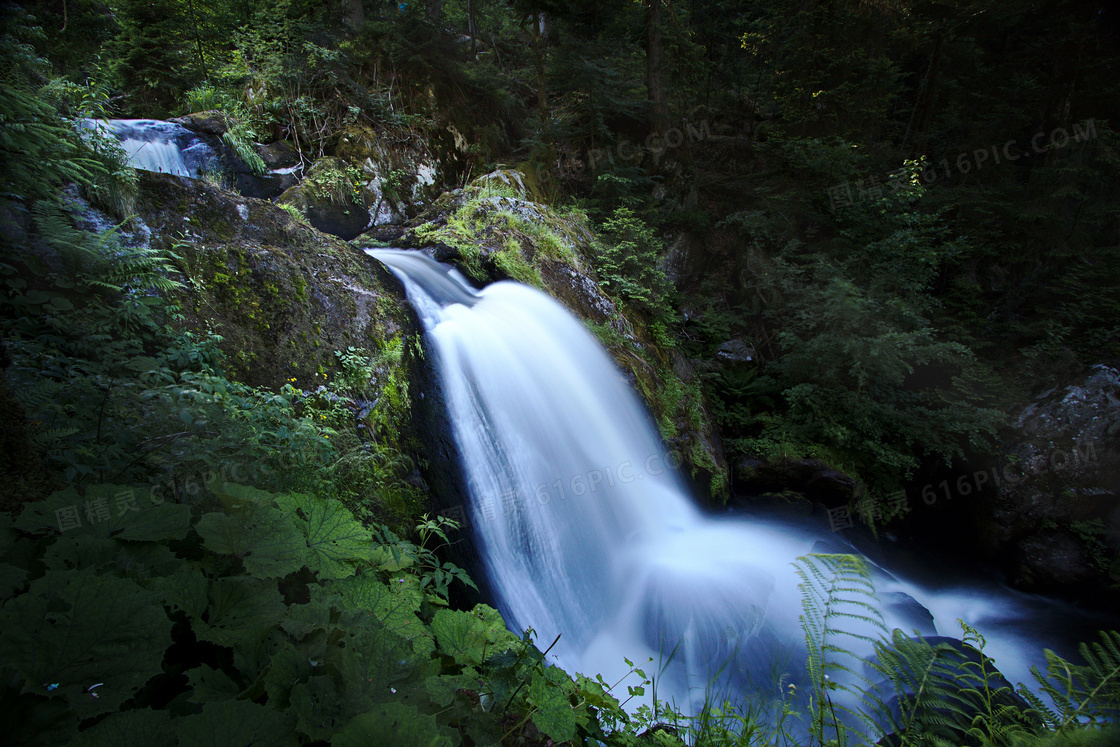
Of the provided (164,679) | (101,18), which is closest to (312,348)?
(164,679)

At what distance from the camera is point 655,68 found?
10781 millimetres

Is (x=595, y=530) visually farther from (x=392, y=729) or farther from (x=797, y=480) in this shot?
(x=392, y=729)

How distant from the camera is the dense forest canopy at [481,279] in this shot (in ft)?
3.53

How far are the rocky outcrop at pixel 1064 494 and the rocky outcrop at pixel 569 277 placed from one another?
15.4 feet

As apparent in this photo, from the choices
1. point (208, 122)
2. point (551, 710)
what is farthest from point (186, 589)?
point (208, 122)

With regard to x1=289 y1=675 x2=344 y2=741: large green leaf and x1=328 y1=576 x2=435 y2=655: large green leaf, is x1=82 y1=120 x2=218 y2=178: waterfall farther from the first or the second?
x1=289 y1=675 x2=344 y2=741: large green leaf

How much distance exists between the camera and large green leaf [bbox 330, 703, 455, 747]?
0.84 metres

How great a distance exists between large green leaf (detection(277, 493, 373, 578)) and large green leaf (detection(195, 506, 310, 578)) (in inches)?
6.2

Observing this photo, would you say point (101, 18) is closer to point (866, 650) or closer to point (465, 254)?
point (465, 254)

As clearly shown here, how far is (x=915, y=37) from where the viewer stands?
10.7 m

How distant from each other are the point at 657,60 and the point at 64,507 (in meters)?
12.7

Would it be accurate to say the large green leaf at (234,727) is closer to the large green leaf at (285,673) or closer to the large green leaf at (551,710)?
the large green leaf at (285,673)

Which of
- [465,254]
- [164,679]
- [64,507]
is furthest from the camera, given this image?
[465,254]

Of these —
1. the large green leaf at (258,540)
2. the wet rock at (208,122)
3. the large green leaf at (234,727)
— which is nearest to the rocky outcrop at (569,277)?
the wet rock at (208,122)
